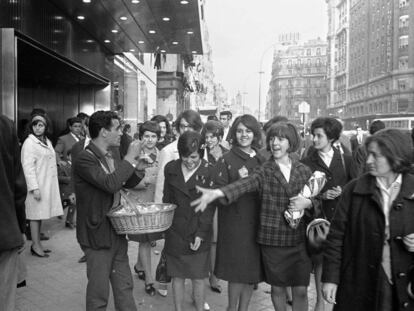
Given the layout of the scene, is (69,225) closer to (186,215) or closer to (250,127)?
(186,215)

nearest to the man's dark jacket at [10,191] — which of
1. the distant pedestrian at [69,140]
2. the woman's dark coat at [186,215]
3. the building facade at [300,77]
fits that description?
the woman's dark coat at [186,215]

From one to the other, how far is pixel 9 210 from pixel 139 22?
1057 cm

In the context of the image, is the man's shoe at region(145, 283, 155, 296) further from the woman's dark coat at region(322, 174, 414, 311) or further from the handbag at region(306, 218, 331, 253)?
the woman's dark coat at region(322, 174, 414, 311)

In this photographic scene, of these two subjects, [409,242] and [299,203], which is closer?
[409,242]

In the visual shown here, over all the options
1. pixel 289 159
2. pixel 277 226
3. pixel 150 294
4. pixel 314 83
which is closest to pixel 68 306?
pixel 150 294

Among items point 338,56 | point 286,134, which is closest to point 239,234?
point 286,134

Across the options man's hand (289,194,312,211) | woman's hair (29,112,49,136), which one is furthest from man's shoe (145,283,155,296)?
woman's hair (29,112,49,136)

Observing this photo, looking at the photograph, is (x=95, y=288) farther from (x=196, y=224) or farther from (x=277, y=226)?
(x=277, y=226)

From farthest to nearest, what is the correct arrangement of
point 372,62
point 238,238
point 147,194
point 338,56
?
point 338,56
point 372,62
point 147,194
point 238,238

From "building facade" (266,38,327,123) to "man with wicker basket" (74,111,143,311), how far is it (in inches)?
5693

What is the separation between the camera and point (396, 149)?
287 cm

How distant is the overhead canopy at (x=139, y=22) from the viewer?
37.2 ft

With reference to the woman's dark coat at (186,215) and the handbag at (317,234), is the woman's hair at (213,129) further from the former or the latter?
the handbag at (317,234)

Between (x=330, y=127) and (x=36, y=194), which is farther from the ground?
(x=330, y=127)
